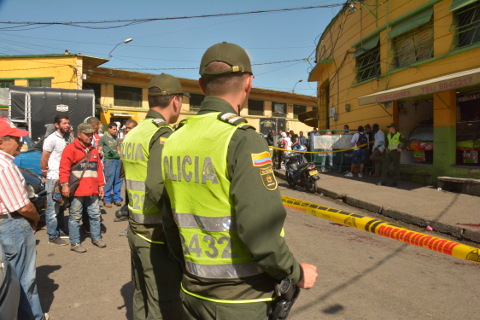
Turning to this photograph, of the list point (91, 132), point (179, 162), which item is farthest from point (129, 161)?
point (91, 132)

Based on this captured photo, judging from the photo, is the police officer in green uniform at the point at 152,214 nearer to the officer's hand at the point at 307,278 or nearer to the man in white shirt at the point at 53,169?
the officer's hand at the point at 307,278

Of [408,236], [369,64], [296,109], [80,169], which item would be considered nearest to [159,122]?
[80,169]

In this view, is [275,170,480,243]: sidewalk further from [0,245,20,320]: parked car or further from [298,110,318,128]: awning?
[298,110,318,128]: awning

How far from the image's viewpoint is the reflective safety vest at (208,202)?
1437mm

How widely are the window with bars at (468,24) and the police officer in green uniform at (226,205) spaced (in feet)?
32.6

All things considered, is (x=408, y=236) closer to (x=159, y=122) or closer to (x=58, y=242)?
(x=159, y=122)

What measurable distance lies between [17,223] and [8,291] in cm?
62

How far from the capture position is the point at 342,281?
3.93m

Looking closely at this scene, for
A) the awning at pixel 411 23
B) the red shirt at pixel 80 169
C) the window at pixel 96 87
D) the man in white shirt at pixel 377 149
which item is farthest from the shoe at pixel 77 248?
the window at pixel 96 87

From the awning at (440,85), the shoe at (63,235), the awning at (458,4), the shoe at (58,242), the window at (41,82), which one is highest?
the window at (41,82)

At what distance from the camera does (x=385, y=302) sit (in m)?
3.41

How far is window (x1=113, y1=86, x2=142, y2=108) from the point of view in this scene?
26297 mm

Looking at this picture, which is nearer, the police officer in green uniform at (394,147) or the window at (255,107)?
the police officer in green uniform at (394,147)

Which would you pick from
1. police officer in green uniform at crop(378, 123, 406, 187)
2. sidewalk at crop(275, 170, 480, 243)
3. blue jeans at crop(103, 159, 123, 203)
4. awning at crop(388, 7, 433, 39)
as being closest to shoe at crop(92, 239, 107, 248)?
blue jeans at crop(103, 159, 123, 203)
